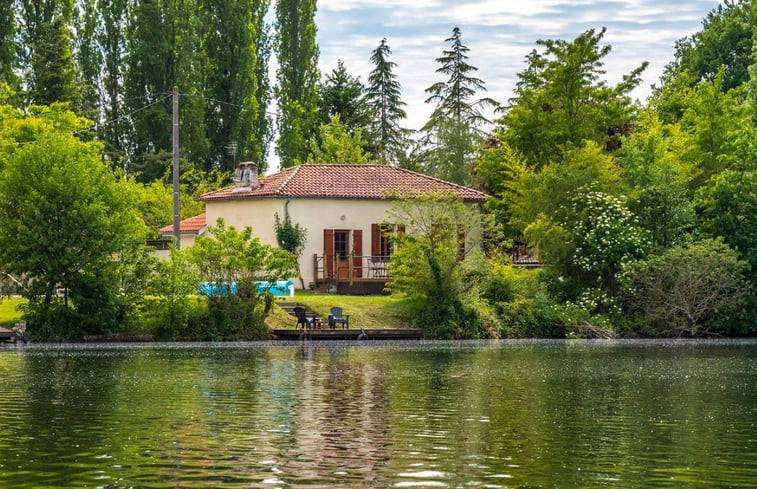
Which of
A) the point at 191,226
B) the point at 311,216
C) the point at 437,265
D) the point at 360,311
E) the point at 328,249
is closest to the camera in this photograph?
the point at 437,265

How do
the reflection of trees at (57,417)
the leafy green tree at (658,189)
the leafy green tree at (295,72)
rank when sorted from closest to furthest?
1. the reflection of trees at (57,417)
2. the leafy green tree at (658,189)
3. the leafy green tree at (295,72)

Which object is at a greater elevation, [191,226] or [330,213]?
[330,213]

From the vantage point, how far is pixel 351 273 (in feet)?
175

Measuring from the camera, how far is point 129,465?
14.9 m

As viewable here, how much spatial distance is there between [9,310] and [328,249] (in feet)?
52.0

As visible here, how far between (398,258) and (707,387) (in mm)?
23618

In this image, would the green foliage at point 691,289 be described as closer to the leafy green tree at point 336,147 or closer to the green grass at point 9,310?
the green grass at point 9,310

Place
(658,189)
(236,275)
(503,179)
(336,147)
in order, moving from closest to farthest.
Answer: (236,275) < (658,189) < (503,179) < (336,147)

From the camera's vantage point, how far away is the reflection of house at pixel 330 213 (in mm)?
54625

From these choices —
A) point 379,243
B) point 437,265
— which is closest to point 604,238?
point 437,265

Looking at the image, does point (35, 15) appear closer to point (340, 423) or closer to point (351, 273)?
point (351, 273)

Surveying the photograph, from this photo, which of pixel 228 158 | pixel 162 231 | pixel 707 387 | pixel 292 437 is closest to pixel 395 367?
pixel 707 387

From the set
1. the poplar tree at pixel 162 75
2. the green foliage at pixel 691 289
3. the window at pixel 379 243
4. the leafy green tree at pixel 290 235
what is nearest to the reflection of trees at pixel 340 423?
the green foliage at pixel 691 289

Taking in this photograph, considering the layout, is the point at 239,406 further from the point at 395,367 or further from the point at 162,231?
the point at 162,231
